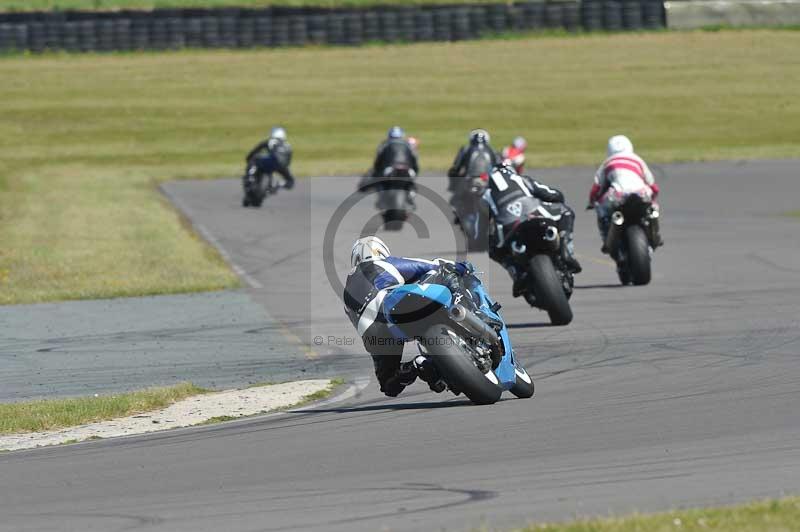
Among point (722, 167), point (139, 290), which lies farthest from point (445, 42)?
point (139, 290)

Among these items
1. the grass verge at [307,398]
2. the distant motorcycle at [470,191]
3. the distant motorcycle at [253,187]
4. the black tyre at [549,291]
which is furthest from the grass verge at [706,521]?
the distant motorcycle at [253,187]

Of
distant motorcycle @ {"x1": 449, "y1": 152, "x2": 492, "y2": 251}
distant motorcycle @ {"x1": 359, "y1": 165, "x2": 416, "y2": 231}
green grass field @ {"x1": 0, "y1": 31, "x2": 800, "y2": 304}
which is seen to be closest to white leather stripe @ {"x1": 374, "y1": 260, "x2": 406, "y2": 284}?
distant motorcycle @ {"x1": 449, "y1": 152, "x2": 492, "y2": 251}

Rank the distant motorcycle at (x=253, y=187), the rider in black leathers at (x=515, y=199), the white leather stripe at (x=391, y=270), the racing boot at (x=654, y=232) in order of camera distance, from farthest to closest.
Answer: the distant motorcycle at (x=253, y=187)
the racing boot at (x=654, y=232)
the rider in black leathers at (x=515, y=199)
the white leather stripe at (x=391, y=270)

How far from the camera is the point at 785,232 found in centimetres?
2208

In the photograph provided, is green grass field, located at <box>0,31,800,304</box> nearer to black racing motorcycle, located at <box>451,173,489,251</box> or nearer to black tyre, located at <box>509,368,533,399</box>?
black racing motorcycle, located at <box>451,173,489,251</box>

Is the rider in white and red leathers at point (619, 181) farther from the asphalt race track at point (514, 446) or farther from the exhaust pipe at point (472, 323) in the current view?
the exhaust pipe at point (472, 323)

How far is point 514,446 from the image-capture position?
8.40m

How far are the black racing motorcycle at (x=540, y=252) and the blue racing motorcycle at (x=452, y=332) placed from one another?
4034 millimetres

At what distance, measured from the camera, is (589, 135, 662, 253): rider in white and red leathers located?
55.3 ft

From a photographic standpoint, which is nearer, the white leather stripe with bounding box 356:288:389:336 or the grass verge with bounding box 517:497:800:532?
the grass verge with bounding box 517:497:800:532

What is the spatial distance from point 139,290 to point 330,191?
1435 cm

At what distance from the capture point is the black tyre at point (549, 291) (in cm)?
1395

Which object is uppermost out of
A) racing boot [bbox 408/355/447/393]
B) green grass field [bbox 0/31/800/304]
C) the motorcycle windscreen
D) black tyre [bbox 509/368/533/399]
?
the motorcycle windscreen

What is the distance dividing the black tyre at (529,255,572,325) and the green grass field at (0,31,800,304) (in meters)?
19.1
